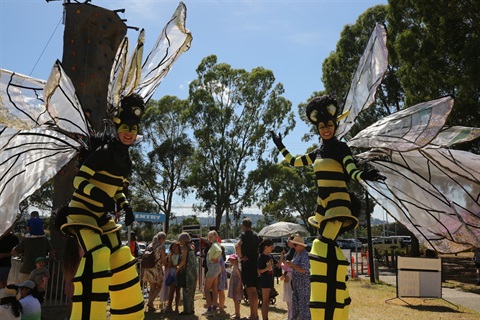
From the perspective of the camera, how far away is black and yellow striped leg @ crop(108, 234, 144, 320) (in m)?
4.58

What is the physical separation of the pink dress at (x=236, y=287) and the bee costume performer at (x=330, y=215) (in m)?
3.85

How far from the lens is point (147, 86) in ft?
17.7

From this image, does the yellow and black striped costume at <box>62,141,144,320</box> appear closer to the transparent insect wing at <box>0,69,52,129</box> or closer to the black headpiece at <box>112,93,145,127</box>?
the black headpiece at <box>112,93,145,127</box>

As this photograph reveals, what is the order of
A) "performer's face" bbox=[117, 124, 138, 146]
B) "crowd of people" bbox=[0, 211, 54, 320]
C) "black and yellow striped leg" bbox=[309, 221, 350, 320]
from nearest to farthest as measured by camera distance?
"black and yellow striped leg" bbox=[309, 221, 350, 320] → "performer's face" bbox=[117, 124, 138, 146] → "crowd of people" bbox=[0, 211, 54, 320]

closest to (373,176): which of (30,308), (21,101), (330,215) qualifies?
(330,215)

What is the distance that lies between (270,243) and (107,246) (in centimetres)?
396

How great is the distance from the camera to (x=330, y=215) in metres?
5.07

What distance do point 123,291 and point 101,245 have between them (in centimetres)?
51

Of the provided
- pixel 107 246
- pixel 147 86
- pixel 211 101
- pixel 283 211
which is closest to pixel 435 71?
pixel 147 86

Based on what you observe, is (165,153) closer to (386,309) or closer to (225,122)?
(225,122)

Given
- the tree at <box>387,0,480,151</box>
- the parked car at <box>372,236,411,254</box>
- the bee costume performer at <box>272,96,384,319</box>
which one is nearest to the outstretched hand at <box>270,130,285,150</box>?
the bee costume performer at <box>272,96,384,319</box>

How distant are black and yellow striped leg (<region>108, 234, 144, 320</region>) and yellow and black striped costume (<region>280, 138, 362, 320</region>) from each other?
1816 mm

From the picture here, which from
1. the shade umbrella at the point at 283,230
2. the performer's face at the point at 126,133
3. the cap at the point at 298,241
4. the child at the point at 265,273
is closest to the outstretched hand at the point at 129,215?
the performer's face at the point at 126,133

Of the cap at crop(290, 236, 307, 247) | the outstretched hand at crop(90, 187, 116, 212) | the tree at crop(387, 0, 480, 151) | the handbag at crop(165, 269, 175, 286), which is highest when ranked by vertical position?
the tree at crop(387, 0, 480, 151)
